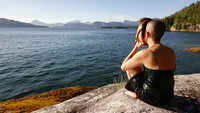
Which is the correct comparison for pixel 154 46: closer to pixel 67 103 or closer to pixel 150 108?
pixel 150 108

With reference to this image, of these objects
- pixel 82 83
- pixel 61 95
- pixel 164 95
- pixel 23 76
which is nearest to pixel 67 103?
pixel 164 95

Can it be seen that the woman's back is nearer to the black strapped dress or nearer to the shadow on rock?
the black strapped dress

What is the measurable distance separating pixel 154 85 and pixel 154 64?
543 mm

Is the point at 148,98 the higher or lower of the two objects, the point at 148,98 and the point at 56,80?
the higher

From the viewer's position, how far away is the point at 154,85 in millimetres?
2979

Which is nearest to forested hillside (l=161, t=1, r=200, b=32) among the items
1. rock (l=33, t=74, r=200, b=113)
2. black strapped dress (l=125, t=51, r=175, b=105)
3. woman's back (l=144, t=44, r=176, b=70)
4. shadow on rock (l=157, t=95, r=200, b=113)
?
rock (l=33, t=74, r=200, b=113)

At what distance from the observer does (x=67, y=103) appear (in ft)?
16.4

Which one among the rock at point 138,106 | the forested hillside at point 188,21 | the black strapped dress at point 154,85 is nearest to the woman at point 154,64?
the black strapped dress at point 154,85

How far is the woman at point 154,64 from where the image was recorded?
110 inches

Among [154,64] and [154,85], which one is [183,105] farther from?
[154,64]

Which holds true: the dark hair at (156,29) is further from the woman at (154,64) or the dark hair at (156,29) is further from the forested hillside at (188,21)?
the forested hillside at (188,21)

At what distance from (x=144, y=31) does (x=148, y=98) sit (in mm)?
1816

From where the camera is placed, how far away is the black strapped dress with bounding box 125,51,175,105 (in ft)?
9.50

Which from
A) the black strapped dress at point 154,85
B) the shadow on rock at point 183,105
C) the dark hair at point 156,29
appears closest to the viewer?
the dark hair at point 156,29
